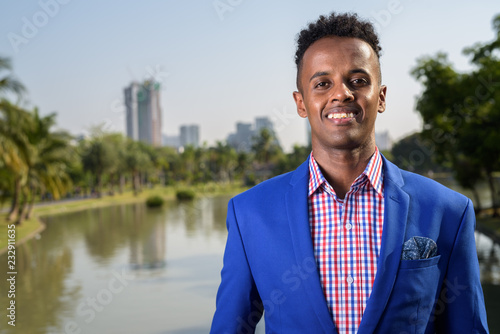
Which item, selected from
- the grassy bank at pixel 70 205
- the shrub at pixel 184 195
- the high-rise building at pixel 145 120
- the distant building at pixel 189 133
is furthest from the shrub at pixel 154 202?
the distant building at pixel 189 133

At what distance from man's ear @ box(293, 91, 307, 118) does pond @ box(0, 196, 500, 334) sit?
8553 millimetres

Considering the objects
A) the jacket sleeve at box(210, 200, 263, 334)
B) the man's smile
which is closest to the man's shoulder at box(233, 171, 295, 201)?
the jacket sleeve at box(210, 200, 263, 334)

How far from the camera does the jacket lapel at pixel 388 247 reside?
1485 mm

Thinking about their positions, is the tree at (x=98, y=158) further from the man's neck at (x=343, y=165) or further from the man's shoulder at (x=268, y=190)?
the man's neck at (x=343, y=165)

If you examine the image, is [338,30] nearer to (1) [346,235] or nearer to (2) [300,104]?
(2) [300,104]

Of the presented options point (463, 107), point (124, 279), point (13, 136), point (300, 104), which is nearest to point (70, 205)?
point (13, 136)

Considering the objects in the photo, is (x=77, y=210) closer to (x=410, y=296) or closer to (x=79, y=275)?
(x=79, y=275)

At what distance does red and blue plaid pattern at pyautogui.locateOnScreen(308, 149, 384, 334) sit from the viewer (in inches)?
61.5

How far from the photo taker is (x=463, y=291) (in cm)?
162

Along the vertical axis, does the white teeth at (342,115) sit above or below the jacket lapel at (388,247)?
above

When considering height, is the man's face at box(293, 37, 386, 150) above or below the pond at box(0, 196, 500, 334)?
above

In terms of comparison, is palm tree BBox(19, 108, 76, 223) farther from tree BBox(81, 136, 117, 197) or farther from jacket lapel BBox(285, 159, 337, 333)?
jacket lapel BBox(285, 159, 337, 333)

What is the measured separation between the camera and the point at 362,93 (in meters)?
1.63

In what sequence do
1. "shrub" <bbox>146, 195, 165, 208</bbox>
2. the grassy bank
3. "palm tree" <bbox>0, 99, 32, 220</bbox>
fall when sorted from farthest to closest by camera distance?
1. "shrub" <bbox>146, 195, 165, 208</bbox>
2. the grassy bank
3. "palm tree" <bbox>0, 99, 32, 220</bbox>
